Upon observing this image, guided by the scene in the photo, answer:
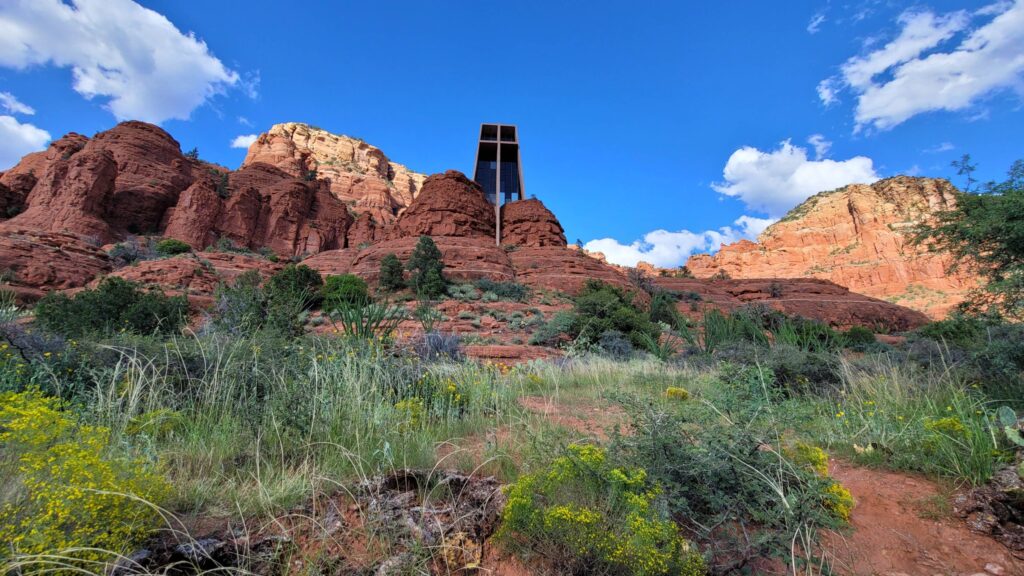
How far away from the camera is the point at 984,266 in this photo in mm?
6492

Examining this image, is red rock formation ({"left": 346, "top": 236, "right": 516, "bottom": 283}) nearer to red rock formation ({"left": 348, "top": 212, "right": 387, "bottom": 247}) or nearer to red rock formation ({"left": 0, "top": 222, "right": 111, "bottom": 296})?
red rock formation ({"left": 0, "top": 222, "right": 111, "bottom": 296})

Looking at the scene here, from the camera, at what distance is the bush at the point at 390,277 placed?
28516 mm

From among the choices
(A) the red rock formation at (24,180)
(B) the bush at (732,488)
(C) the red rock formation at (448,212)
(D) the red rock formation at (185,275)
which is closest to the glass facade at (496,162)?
(C) the red rock formation at (448,212)

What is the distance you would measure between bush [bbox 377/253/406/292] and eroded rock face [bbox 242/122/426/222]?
41.1m

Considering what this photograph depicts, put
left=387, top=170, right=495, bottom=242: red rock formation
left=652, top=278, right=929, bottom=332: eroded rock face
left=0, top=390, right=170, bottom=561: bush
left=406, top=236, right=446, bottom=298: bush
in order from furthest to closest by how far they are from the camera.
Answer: left=387, top=170, right=495, bottom=242: red rock formation → left=652, top=278, right=929, bottom=332: eroded rock face → left=406, top=236, right=446, bottom=298: bush → left=0, top=390, right=170, bottom=561: bush

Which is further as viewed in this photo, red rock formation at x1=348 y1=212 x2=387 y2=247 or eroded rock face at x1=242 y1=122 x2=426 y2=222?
eroded rock face at x1=242 y1=122 x2=426 y2=222

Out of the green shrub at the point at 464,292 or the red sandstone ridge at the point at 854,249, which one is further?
the red sandstone ridge at the point at 854,249

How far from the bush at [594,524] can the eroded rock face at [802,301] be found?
28144 millimetres

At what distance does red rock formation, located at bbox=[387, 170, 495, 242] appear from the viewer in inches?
1596

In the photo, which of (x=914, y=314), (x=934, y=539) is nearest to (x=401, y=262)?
(x=934, y=539)

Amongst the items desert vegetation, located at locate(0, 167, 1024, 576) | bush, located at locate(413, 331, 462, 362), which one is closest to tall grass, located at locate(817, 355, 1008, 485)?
desert vegetation, located at locate(0, 167, 1024, 576)

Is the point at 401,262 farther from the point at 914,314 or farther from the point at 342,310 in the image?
the point at 914,314

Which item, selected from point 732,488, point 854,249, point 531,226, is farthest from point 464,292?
point 854,249

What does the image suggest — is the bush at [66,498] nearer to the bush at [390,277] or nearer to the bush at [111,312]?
the bush at [111,312]
